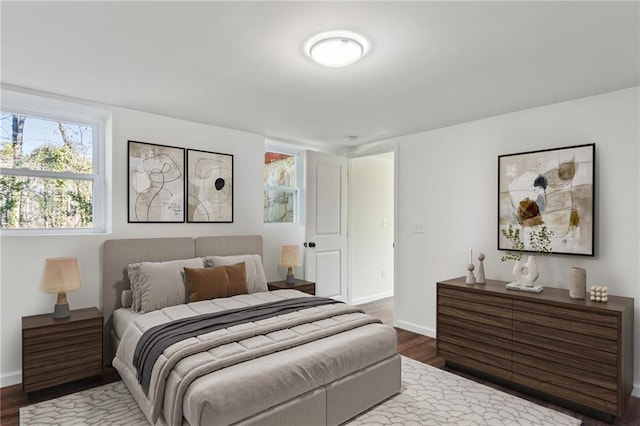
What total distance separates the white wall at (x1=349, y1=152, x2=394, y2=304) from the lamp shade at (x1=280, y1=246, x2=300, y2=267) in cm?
123

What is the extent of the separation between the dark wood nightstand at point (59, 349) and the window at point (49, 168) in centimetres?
89

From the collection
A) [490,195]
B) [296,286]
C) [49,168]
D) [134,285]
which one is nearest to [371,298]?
[296,286]

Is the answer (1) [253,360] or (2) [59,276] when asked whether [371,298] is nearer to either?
(1) [253,360]

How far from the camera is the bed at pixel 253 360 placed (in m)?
1.85

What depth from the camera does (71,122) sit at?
3297 millimetres

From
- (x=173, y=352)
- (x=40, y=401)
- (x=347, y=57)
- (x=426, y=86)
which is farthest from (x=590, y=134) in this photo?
(x=40, y=401)

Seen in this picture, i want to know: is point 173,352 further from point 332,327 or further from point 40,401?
point 40,401

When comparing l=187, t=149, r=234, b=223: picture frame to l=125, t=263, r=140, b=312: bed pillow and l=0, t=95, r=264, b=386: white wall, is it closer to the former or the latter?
l=0, t=95, r=264, b=386: white wall

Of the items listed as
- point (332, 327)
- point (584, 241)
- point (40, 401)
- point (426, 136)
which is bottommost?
point (40, 401)

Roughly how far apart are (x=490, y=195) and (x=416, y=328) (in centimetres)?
179

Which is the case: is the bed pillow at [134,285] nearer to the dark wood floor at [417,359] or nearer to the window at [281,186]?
the dark wood floor at [417,359]

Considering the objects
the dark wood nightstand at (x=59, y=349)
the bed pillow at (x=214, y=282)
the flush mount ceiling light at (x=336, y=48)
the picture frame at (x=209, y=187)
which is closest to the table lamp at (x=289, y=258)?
the picture frame at (x=209, y=187)

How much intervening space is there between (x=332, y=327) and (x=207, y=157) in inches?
94.6

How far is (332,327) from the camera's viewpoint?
2557 millimetres
